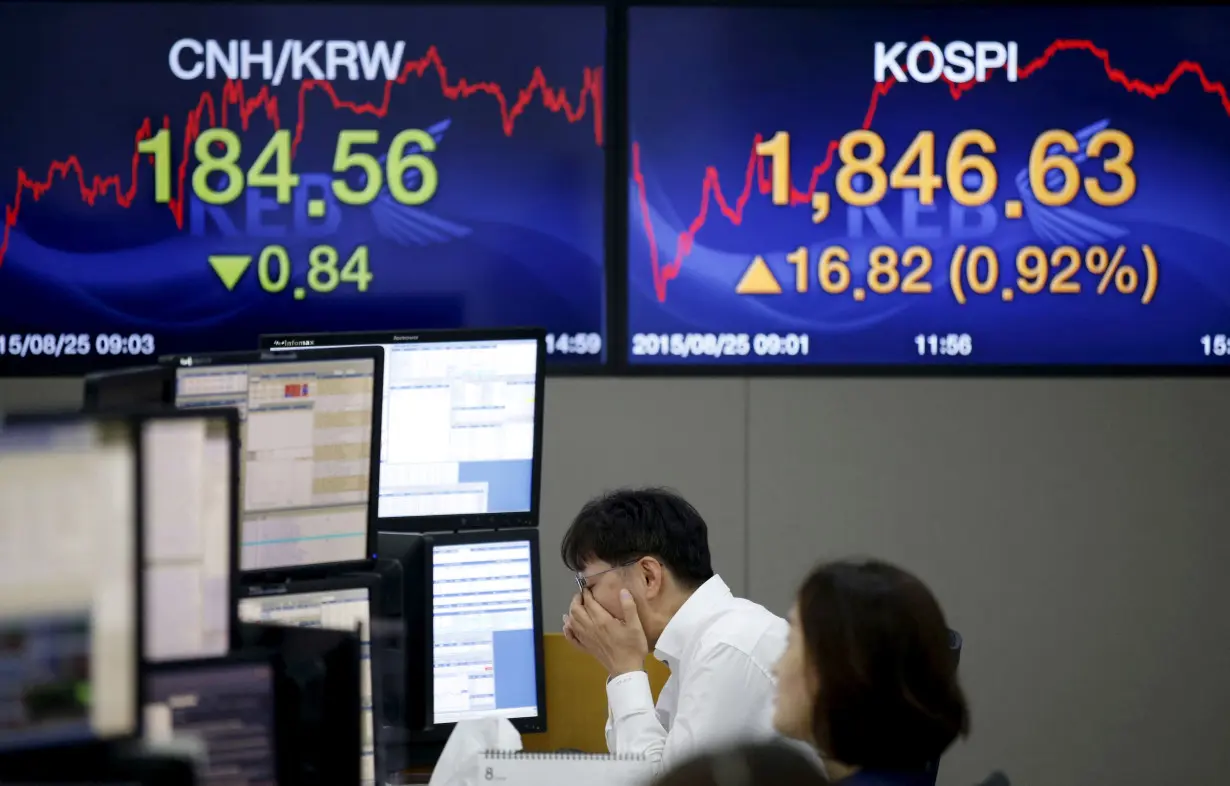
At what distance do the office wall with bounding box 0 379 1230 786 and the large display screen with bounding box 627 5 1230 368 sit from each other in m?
0.19

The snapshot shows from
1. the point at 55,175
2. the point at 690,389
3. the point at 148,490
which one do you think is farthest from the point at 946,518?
the point at 148,490

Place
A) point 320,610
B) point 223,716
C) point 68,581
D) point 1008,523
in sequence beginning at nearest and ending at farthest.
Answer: point 68,581 < point 223,716 < point 320,610 < point 1008,523

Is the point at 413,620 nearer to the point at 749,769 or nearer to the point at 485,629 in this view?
the point at 485,629

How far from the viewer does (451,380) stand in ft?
8.18

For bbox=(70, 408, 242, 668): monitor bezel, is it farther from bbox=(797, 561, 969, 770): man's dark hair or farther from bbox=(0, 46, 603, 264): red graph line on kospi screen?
bbox=(0, 46, 603, 264): red graph line on kospi screen

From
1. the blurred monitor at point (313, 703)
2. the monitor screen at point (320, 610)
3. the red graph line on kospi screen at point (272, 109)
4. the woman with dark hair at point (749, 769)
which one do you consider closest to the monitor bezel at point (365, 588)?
the monitor screen at point (320, 610)

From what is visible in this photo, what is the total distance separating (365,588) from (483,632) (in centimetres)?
60

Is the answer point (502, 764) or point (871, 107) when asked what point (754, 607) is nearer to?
point (502, 764)

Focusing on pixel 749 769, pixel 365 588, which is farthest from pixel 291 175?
pixel 749 769

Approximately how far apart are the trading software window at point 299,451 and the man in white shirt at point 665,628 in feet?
1.49

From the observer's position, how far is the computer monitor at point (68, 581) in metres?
1.22

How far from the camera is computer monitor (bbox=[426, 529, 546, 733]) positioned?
7.93 ft

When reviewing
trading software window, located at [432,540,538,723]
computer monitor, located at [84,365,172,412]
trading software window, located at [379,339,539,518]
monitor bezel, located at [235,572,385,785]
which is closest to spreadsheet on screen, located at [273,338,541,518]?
trading software window, located at [379,339,539,518]

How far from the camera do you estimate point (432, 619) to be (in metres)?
2.40
